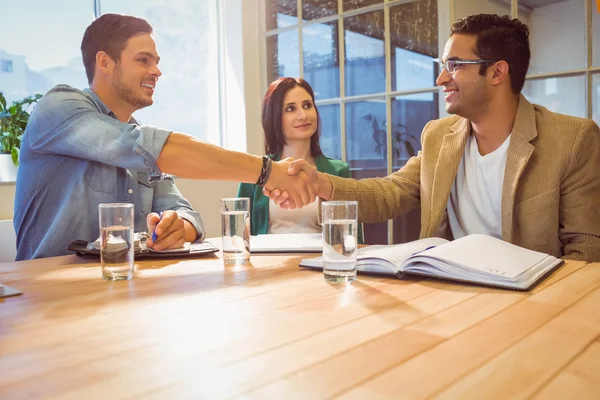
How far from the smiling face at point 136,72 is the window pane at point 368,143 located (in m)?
1.38

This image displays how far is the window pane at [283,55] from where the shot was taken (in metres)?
3.50

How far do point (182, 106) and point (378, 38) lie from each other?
1403 millimetres

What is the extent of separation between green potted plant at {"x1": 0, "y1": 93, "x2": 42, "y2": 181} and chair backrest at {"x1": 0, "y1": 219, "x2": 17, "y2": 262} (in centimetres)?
27

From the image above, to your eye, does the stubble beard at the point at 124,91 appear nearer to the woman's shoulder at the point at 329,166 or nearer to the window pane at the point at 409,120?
the woman's shoulder at the point at 329,166

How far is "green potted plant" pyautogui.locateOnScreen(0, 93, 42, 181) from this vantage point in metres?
2.58

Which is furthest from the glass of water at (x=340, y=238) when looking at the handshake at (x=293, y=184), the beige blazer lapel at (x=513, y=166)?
the beige blazer lapel at (x=513, y=166)

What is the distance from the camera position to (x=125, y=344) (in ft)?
2.21

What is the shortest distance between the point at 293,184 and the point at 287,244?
0.26m

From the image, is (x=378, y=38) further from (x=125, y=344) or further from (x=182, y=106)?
(x=125, y=344)

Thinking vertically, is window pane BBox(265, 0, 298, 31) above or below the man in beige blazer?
above

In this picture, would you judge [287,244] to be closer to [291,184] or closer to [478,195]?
[291,184]

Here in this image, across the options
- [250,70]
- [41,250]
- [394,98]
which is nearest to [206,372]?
[41,250]

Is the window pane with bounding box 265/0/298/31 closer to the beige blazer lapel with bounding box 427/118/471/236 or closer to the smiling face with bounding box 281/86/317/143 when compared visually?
the smiling face with bounding box 281/86/317/143

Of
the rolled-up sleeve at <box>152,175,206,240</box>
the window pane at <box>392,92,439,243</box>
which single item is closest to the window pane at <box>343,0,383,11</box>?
the window pane at <box>392,92,439,243</box>
